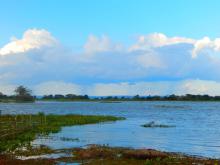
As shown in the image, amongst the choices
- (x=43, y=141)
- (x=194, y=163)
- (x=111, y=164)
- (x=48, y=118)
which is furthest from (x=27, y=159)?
(x=48, y=118)

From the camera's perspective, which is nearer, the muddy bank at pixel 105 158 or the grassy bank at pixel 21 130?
the muddy bank at pixel 105 158

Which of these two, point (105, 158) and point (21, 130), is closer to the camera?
point (105, 158)

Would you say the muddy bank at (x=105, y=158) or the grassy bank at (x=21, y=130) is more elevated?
the grassy bank at (x=21, y=130)

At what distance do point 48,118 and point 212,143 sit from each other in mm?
35516

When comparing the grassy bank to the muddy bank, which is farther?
the grassy bank

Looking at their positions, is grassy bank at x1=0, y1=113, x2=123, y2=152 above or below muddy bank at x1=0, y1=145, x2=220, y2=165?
above

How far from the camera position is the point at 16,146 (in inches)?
1547

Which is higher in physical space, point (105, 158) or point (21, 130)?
point (21, 130)

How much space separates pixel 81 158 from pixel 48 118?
46.5 meters

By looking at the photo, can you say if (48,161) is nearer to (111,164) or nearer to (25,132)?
(111,164)

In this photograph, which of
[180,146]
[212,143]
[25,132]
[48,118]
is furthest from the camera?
[48,118]

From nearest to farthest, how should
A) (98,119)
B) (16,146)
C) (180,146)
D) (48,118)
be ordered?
(16,146) < (180,146) < (48,118) < (98,119)

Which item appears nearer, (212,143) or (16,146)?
(16,146)

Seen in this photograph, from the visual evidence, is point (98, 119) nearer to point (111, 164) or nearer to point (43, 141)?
point (43, 141)
